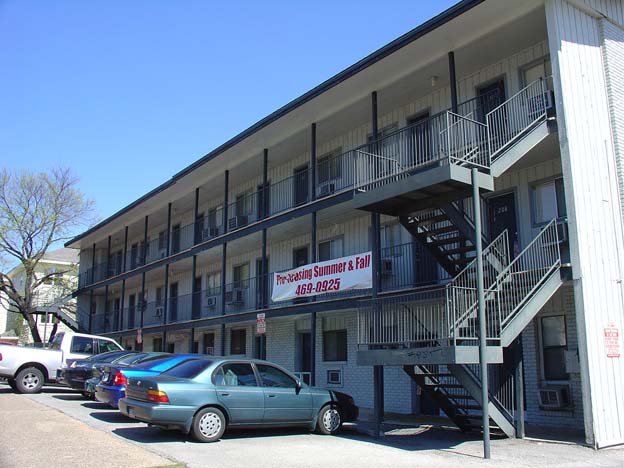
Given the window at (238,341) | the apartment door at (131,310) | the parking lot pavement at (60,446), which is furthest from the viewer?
the apartment door at (131,310)

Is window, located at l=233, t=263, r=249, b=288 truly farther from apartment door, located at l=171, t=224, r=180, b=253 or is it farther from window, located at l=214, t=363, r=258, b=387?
window, located at l=214, t=363, r=258, b=387

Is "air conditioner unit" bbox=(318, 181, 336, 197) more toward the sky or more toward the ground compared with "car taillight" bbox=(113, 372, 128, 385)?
more toward the sky

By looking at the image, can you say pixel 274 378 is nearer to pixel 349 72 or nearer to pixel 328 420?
pixel 328 420

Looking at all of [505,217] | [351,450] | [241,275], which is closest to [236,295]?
[241,275]

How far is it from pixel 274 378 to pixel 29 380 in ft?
36.0

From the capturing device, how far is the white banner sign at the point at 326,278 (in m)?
15.8

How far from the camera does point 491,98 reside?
50.2ft

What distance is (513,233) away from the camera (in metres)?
14.7

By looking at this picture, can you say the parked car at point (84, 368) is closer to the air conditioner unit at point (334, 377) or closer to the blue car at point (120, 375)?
the blue car at point (120, 375)

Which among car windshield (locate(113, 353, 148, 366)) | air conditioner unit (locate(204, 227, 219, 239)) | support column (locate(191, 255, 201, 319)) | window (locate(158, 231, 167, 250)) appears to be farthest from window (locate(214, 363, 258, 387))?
window (locate(158, 231, 167, 250))

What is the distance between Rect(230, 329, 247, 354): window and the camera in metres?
24.6

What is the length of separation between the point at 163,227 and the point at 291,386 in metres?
23.4

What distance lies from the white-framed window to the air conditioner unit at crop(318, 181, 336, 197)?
8309 millimetres

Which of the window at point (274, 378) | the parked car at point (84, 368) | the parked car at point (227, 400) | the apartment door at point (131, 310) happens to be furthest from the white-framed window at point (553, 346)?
the apartment door at point (131, 310)
